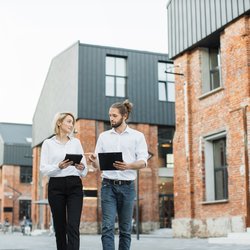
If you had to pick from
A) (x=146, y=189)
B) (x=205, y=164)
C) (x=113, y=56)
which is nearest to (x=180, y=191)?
(x=205, y=164)

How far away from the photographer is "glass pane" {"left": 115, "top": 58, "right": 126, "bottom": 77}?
33969 millimetres

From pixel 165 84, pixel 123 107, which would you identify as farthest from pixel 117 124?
pixel 165 84

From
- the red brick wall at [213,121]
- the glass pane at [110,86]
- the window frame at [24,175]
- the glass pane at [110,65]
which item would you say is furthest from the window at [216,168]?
the window frame at [24,175]

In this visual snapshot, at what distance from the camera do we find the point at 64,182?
6.38 meters

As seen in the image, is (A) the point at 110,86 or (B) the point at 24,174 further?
(B) the point at 24,174

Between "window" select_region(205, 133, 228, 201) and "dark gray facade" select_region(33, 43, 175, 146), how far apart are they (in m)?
13.5

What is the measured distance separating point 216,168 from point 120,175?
1416cm

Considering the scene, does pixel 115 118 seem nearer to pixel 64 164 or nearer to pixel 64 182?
pixel 64 164

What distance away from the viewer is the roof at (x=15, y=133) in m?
56.7

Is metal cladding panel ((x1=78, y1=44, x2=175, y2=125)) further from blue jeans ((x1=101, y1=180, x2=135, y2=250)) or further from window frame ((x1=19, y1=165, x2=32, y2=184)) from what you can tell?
blue jeans ((x1=101, y1=180, x2=135, y2=250))

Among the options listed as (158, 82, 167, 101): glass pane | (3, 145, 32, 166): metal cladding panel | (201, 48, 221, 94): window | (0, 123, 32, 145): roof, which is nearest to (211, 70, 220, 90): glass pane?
(201, 48, 221, 94): window

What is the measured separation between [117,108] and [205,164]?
1425 cm

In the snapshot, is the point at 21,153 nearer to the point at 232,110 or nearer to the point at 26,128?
the point at 26,128

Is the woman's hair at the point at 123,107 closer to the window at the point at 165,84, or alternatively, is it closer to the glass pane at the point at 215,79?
the glass pane at the point at 215,79
